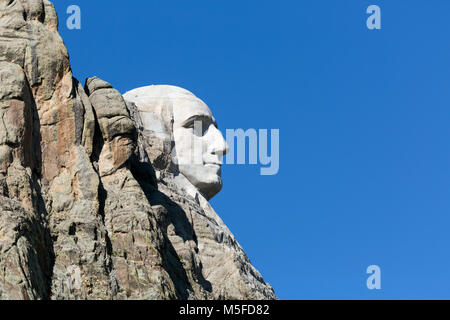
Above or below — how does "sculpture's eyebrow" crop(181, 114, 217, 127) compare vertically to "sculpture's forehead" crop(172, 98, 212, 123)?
below

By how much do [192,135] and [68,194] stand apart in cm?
1378

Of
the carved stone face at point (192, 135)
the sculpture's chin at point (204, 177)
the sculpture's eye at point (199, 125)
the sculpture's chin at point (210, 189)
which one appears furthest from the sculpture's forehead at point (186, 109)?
the sculpture's chin at point (210, 189)

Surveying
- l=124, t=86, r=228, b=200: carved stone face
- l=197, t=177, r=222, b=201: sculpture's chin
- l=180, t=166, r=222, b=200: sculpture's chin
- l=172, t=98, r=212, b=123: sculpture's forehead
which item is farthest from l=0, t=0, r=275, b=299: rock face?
l=197, t=177, r=222, b=201: sculpture's chin

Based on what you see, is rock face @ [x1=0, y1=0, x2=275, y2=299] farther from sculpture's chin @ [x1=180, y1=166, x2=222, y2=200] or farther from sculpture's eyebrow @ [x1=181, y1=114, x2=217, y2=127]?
sculpture's eyebrow @ [x1=181, y1=114, x2=217, y2=127]

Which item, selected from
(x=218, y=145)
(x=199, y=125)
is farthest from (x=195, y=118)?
(x=218, y=145)

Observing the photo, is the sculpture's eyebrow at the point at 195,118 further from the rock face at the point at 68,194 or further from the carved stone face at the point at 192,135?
the rock face at the point at 68,194

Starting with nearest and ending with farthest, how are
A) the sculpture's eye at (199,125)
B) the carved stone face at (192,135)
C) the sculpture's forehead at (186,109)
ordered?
the carved stone face at (192,135), the sculpture's forehead at (186,109), the sculpture's eye at (199,125)

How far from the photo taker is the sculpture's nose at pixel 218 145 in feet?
189

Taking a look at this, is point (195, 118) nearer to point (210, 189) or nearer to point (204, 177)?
point (204, 177)

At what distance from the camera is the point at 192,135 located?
57656 mm

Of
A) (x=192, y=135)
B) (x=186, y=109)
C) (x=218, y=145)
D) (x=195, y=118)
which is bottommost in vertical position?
(x=218, y=145)

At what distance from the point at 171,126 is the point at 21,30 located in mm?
12491

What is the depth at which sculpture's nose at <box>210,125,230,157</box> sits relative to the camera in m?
57.7
